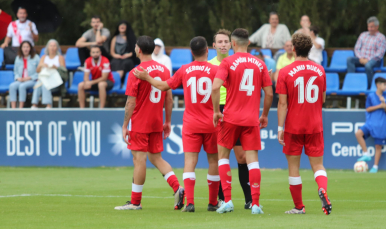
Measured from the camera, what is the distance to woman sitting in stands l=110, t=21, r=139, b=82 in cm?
1644

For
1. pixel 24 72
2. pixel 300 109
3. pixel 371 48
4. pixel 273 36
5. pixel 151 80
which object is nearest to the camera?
pixel 300 109

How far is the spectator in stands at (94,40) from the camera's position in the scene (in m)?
16.7

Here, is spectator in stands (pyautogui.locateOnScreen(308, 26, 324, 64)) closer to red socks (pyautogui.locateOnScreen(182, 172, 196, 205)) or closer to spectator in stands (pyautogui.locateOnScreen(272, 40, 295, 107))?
spectator in stands (pyautogui.locateOnScreen(272, 40, 295, 107))

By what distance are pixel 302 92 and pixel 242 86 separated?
28.3 inches

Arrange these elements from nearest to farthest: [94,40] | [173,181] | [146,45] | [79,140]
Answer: [146,45]
[173,181]
[79,140]
[94,40]

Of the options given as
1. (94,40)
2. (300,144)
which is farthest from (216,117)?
(94,40)

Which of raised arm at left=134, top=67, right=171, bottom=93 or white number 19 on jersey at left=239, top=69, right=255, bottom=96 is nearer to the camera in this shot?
white number 19 on jersey at left=239, top=69, right=255, bottom=96

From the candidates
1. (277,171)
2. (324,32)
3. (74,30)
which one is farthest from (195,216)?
(74,30)

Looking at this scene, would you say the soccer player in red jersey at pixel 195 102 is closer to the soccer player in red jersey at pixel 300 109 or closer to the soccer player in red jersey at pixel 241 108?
the soccer player in red jersey at pixel 241 108

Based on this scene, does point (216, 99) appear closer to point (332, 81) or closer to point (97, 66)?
point (97, 66)

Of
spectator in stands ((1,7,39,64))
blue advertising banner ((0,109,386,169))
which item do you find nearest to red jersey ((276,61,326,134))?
blue advertising banner ((0,109,386,169))

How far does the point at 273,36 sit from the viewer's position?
17203mm

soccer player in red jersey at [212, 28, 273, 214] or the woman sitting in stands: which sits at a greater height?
the woman sitting in stands

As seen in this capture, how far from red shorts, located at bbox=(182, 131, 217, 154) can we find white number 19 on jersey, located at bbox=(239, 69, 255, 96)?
735 mm
